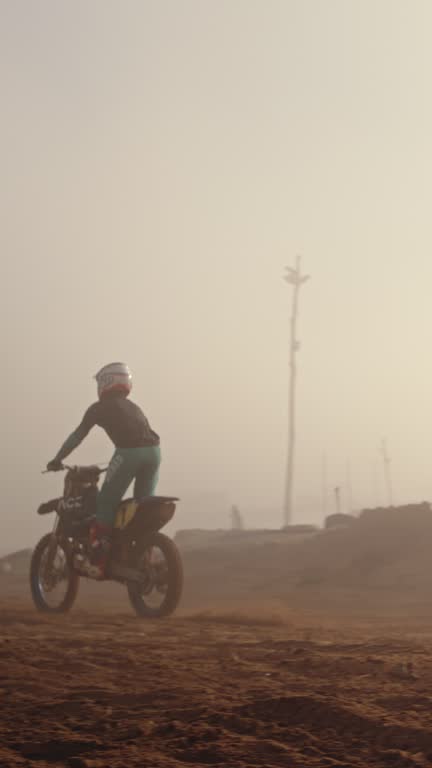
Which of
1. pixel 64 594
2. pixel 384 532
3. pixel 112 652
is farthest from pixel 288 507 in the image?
pixel 112 652

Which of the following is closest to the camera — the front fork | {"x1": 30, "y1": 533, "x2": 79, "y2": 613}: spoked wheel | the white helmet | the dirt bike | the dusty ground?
the dusty ground

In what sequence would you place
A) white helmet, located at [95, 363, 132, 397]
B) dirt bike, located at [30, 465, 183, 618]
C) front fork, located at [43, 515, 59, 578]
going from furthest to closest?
front fork, located at [43, 515, 59, 578] → white helmet, located at [95, 363, 132, 397] → dirt bike, located at [30, 465, 183, 618]

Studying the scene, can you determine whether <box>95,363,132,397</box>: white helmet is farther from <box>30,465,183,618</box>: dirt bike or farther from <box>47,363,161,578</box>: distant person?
<box>30,465,183,618</box>: dirt bike

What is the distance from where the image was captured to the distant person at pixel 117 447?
7.54 metres

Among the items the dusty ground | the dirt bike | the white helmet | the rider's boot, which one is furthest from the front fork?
the dusty ground

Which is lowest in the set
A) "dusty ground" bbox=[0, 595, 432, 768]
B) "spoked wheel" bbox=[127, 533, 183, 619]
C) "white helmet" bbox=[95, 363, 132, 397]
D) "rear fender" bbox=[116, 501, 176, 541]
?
"dusty ground" bbox=[0, 595, 432, 768]

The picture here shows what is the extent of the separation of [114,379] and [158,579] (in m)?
1.89

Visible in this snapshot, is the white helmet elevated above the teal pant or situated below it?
above

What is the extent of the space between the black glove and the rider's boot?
0.78 metres

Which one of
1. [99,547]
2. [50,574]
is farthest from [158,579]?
[50,574]

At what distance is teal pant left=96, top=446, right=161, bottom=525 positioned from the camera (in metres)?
7.57

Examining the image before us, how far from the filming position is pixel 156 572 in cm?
732

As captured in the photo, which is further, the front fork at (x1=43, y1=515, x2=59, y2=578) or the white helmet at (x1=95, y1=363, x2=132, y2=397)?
the front fork at (x1=43, y1=515, x2=59, y2=578)

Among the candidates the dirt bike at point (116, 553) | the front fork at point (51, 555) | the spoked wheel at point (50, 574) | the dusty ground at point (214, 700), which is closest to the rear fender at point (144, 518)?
the dirt bike at point (116, 553)
